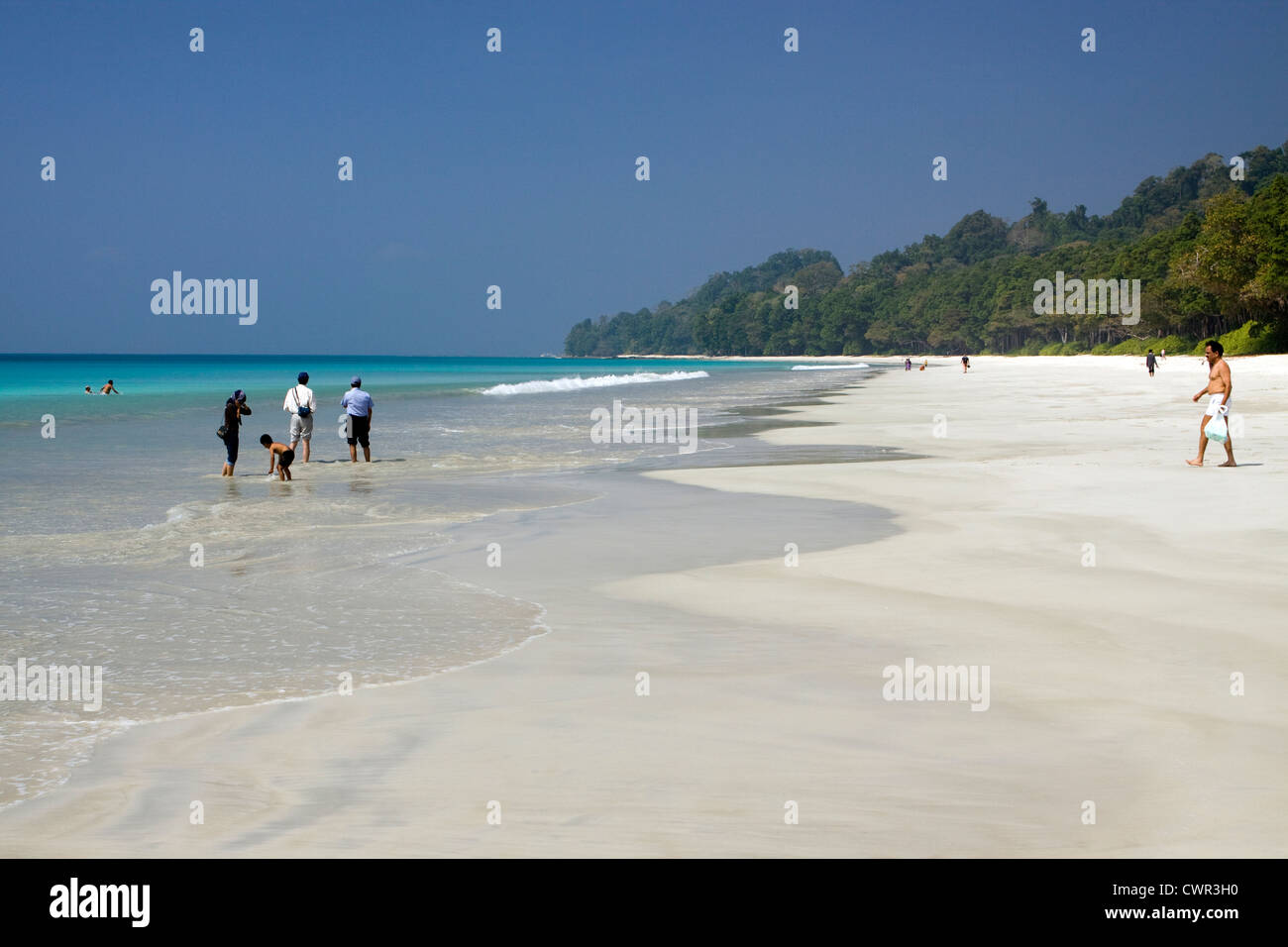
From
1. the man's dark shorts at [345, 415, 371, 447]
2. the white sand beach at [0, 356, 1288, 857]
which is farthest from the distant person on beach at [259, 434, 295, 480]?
the white sand beach at [0, 356, 1288, 857]

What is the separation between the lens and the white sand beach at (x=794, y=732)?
14.2 feet

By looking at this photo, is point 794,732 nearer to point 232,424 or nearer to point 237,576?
point 237,576

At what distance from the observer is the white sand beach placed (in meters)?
4.33

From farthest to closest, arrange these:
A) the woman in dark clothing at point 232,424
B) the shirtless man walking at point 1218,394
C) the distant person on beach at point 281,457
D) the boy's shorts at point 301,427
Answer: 1. the boy's shorts at point 301,427
2. the woman in dark clothing at point 232,424
3. the distant person on beach at point 281,457
4. the shirtless man walking at point 1218,394

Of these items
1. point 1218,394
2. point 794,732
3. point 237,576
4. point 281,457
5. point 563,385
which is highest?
point 563,385

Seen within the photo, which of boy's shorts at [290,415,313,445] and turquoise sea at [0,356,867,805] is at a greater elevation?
boy's shorts at [290,415,313,445]

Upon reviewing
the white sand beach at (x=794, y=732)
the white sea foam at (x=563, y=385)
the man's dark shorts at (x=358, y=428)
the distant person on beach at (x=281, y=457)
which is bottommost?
the white sand beach at (x=794, y=732)

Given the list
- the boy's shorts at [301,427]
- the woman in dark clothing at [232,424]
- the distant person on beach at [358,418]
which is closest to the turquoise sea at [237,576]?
the woman in dark clothing at [232,424]

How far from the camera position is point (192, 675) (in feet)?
22.1

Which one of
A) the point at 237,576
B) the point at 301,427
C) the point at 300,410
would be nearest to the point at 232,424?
the point at 300,410

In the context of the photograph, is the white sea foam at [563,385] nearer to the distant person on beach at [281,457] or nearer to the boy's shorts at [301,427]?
the boy's shorts at [301,427]

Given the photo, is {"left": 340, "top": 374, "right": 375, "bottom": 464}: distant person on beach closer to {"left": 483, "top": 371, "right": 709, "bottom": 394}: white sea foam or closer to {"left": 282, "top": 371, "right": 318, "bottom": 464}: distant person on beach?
{"left": 282, "top": 371, "right": 318, "bottom": 464}: distant person on beach

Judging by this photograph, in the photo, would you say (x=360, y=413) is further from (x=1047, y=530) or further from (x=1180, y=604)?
(x=1180, y=604)

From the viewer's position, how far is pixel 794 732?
5.55 metres
